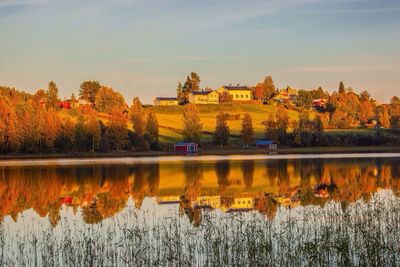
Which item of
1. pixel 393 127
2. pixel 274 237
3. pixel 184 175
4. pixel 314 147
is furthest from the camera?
pixel 393 127

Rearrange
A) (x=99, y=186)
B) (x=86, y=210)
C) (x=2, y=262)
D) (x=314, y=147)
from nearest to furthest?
A: 1. (x=2, y=262)
2. (x=86, y=210)
3. (x=99, y=186)
4. (x=314, y=147)

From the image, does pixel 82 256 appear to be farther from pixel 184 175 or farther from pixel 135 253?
pixel 184 175

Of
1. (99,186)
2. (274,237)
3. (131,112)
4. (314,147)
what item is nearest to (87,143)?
(131,112)

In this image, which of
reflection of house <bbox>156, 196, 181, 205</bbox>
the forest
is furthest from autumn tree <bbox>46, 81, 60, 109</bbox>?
reflection of house <bbox>156, 196, 181, 205</bbox>

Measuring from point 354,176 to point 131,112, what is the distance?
101 m

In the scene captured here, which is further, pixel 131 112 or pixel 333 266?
pixel 131 112

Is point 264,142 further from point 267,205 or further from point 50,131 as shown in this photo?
point 267,205

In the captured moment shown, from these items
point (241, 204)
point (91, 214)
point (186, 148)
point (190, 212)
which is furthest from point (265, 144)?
point (190, 212)

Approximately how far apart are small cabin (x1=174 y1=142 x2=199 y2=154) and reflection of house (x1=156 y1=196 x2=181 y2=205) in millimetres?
→ 96211

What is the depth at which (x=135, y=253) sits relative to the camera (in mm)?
21266

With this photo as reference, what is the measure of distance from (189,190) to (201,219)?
16.8m

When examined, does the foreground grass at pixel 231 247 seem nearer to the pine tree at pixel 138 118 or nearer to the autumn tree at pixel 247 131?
the pine tree at pixel 138 118

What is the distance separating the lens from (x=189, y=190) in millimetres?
46438

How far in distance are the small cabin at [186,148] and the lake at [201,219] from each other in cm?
7351
